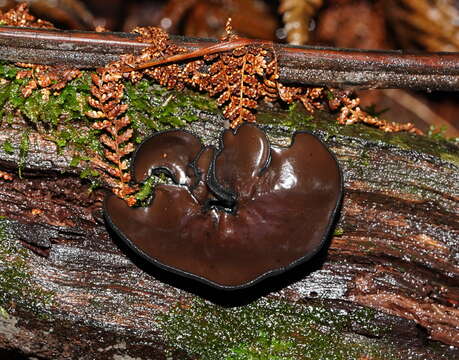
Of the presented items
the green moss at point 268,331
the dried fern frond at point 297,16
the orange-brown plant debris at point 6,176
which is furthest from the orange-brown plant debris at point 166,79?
the dried fern frond at point 297,16

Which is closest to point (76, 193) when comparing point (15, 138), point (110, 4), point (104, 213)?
point (104, 213)

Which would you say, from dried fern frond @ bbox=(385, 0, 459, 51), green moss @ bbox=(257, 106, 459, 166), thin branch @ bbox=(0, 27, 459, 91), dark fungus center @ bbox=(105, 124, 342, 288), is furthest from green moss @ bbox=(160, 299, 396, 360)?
dried fern frond @ bbox=(385, 0, 459, 51)

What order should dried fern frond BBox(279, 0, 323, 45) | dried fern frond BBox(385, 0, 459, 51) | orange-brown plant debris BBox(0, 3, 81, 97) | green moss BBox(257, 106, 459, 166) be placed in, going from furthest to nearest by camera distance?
dried fern frond BBox(385, 0, 459, 51)
dried fern frond BBox(279, 0, 323, 45)
green moss BBox(257, 106, 459, 166)
orange-brown plant debris BBox(0, 3, 81, 97)

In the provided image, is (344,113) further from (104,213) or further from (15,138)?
(15,138)

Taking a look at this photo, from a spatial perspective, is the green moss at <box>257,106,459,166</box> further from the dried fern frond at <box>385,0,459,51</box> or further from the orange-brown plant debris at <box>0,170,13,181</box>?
the dried fern frond at <box>385,0,459,51</box>

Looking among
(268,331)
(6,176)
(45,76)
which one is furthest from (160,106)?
(268,331)

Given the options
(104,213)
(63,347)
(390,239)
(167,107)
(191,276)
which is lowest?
(63,347)

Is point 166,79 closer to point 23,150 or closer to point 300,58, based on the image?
point 300,58
